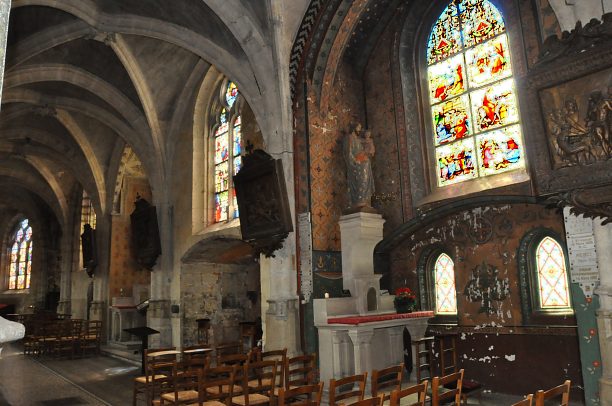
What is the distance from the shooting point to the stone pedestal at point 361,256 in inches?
331

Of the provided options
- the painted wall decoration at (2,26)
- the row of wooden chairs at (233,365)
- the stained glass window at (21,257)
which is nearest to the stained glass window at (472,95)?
the row of wooden chairs at (233,365)

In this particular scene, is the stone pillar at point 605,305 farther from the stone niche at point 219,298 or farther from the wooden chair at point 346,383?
the stone niche at point 219,298

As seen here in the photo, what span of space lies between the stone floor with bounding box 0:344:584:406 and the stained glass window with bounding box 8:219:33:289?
46.6ft

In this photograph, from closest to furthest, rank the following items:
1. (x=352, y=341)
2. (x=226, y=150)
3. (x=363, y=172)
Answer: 1. (x=352, y=341)
2. (x=363, y=172)
3. (x=226, y=150)

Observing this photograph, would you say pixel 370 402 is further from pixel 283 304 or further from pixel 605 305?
pixel 283 304

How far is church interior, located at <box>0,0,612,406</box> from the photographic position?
19.4ft

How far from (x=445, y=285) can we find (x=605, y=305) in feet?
11.2

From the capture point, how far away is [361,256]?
8570mm

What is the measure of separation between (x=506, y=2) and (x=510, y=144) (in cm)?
234

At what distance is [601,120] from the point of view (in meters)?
5.30

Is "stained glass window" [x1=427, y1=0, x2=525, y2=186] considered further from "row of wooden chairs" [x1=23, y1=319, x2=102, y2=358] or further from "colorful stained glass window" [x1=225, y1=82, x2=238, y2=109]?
"row of wooden chairs" [x1=23, y1=319, x2=102, y2=358]

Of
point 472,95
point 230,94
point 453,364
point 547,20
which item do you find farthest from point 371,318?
point 230,94

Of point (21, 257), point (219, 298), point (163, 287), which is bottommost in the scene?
point (219, 298)

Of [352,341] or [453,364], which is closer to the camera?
[352,341]
